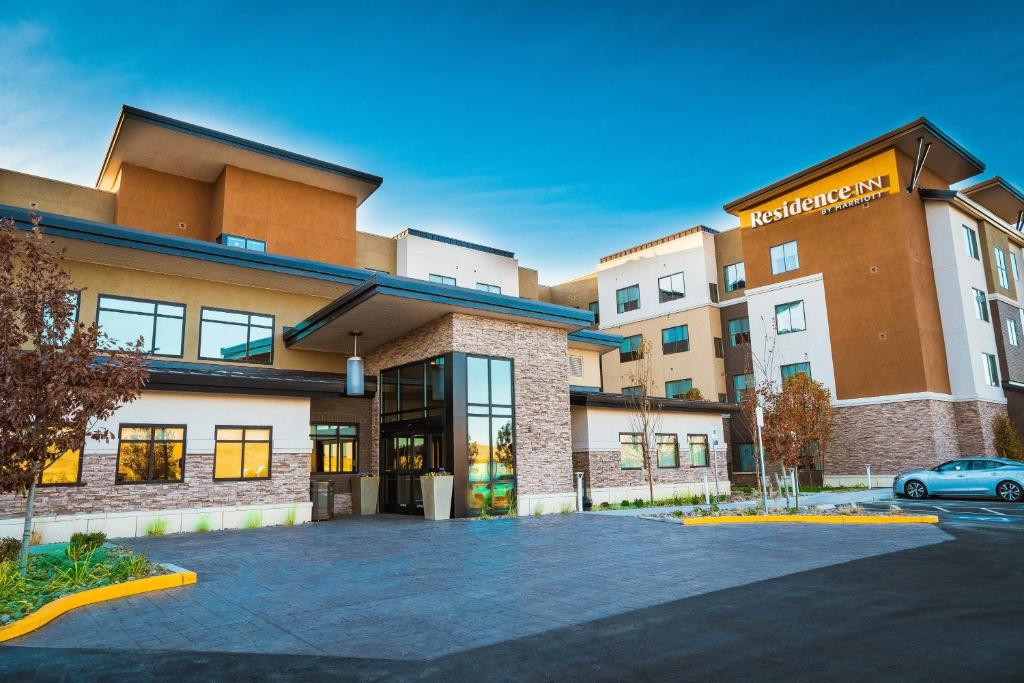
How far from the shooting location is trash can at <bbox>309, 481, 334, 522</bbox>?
1922 centimetres

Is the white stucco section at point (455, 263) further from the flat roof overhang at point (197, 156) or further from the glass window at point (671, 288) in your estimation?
the glass window at point (671, 288)

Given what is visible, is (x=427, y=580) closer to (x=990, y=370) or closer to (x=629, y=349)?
(x=990, y=370)

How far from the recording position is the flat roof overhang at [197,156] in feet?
72.8

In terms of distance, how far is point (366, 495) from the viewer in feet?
69.9

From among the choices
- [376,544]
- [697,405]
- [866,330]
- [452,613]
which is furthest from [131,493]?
[866,330]

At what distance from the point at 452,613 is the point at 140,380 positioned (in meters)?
6.41

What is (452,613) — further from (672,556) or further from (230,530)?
(230,530)

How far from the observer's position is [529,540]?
13742 mm

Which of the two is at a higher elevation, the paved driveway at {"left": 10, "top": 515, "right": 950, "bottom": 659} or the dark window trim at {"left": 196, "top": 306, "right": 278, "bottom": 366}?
the dark window trim at {"left": 196, "top": 306, "right": 278, "bottom": 366}

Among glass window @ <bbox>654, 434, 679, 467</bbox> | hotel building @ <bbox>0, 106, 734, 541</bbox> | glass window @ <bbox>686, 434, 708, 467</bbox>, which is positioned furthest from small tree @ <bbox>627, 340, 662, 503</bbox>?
glass window @ <bbox>686, 434, 708, 467</bbox>

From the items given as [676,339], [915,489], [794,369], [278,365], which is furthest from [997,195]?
[278,365]

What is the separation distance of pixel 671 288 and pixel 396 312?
27692mm

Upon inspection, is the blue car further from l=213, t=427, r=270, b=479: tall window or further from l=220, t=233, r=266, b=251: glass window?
l=220, t=233, r=266, b=251: glass window

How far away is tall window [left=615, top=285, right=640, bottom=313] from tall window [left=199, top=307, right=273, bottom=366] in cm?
2842
